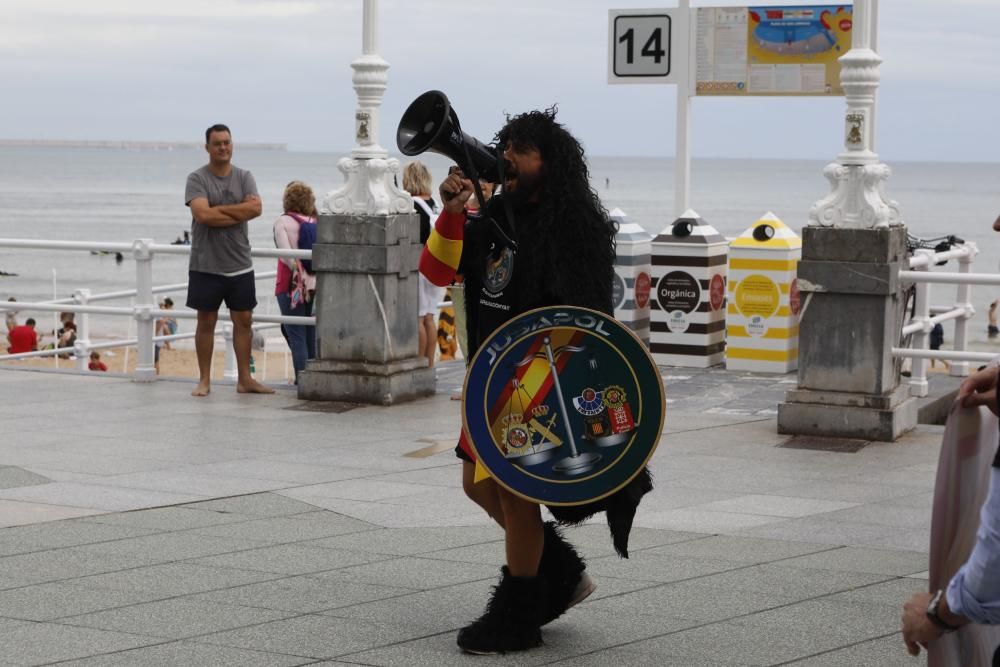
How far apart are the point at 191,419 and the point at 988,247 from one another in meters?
58.9

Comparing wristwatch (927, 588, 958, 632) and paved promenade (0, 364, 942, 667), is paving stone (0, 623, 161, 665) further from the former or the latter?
wristwatch (927, 588, 958, 632)

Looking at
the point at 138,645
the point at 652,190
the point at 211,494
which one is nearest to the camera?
the point at 138,645

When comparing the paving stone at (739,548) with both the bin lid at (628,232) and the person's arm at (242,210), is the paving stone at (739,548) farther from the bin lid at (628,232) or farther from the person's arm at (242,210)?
the bin lid at (628,232)

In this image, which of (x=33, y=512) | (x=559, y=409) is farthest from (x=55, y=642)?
(x=33, y=512)

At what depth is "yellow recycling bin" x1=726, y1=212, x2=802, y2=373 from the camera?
1328cm

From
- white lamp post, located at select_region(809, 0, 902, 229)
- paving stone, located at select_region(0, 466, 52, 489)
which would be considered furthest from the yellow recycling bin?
paving stone, located at select_region(0, 466, 52, 489)

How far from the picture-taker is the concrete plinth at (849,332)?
31.7 feet

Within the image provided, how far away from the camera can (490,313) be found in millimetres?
5348

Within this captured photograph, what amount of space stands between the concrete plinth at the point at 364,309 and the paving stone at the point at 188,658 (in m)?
5.84

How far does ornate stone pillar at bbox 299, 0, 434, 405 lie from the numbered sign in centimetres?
396

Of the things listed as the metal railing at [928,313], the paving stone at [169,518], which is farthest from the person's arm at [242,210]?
the metal railing at [928,313]

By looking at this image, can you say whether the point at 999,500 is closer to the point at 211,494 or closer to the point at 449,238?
the point at 449,238

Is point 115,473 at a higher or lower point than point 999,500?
lower

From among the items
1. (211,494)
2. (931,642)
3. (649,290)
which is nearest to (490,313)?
(931,642)
